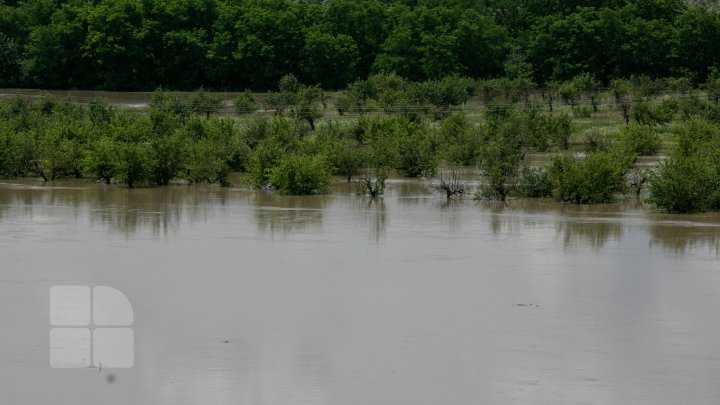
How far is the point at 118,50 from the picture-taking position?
61.5m

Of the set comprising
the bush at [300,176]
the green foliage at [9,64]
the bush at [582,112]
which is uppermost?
the green foliage at [9,64]

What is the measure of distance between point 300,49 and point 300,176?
3835cm

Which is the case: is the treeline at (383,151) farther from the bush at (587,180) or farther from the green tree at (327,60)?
the green tree at (327,60)

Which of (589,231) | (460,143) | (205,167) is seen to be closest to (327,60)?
(460,143)

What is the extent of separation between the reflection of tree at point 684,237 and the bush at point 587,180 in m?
3.05

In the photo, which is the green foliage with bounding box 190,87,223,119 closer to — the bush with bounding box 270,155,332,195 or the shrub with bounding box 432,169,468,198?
the bush with bounding box 270,155,332,195

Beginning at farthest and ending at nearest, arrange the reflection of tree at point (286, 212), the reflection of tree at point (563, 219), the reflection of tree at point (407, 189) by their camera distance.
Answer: the reflection of tree at point (407, 189), the reflection of tree at point (286, 212), the reflection of tree at point (563, 219)

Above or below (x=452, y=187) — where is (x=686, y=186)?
above

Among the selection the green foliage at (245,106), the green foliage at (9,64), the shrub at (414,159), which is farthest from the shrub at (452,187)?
the green foliage at (9,64)

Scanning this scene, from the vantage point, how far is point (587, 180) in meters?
23.9

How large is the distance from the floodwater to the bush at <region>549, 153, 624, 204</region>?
22.8 inches

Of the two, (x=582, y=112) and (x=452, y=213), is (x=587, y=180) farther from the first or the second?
(x=582, y=112)

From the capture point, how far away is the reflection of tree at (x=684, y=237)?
59.9ft

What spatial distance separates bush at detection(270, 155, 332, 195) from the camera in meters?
25.5
